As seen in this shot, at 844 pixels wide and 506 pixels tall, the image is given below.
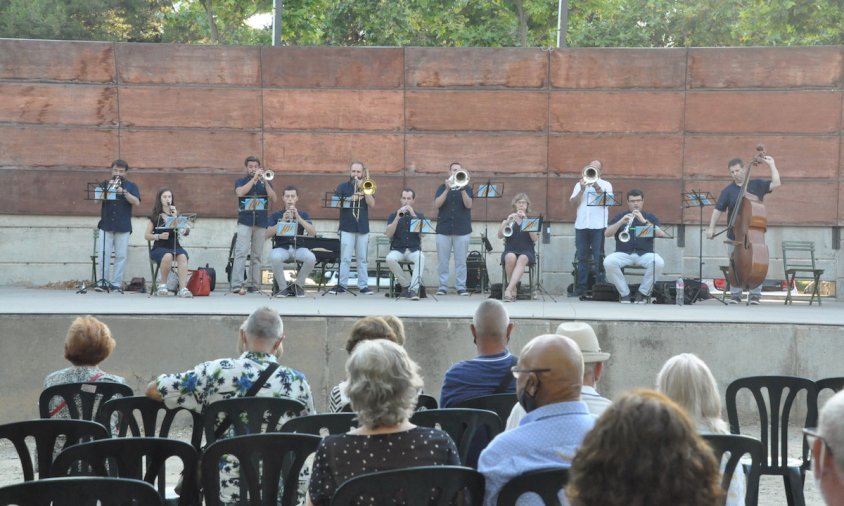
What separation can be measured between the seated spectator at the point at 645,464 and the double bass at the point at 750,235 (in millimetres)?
10336

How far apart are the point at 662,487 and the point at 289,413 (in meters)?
2.86

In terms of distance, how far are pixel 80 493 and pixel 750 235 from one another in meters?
10.2

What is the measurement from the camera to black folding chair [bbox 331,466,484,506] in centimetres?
320

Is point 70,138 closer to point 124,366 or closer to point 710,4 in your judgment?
point 124,366

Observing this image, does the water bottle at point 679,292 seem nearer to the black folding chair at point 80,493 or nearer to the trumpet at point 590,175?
the trumpet at point 590,175

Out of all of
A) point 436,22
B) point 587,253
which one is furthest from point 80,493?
point 436,22

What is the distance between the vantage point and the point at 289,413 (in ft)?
15.8

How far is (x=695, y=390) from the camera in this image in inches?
164

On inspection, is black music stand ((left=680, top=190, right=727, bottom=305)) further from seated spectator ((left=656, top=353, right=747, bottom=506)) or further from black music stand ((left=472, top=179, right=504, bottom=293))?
seated spectator ((left=656, top=353, right=747, bottom=506))

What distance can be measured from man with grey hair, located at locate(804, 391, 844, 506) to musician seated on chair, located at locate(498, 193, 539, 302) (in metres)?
10.6

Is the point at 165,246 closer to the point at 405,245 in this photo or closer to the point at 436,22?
the point at 405,245

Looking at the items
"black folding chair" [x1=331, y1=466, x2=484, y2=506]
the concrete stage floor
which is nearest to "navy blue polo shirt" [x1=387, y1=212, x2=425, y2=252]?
the concrete stage floor

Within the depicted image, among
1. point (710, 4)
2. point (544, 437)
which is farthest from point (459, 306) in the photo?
point (710, 4)

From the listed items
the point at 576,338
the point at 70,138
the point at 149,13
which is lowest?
the point at 576,338
